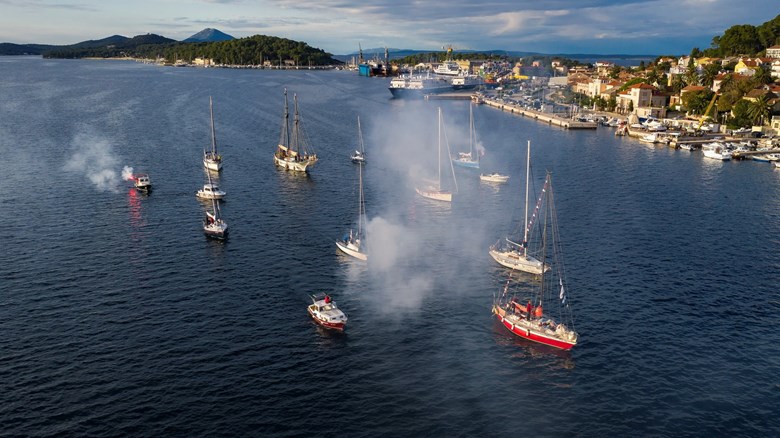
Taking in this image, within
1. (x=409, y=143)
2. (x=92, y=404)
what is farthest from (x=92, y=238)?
(x=409, y=143)

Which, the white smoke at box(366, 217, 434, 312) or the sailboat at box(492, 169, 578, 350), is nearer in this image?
the sailboat at box(492, 169, 578, 350)

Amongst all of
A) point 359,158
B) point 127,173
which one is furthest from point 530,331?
point 127,173

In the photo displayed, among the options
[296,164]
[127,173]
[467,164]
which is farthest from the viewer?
[467,164]

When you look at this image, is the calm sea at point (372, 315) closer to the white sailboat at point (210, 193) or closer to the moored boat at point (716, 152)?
the white sailboat at point (210, 193)

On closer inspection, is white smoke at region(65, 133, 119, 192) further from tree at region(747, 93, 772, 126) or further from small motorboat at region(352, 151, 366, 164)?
tree at region(747, 93, 772, 126)

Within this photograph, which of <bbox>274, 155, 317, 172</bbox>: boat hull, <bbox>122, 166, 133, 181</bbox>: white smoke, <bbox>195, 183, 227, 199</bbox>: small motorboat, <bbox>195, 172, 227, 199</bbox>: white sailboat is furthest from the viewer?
<bbox>274, 155, 317, 172</bbox>: boat hull

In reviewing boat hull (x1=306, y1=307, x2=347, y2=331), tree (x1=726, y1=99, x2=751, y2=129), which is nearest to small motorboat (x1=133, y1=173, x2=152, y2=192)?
boat hull (x1=306, y1=307, x2=347, y2=331)

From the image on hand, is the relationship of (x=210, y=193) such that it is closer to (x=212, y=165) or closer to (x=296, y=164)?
(x=212, y=165)
